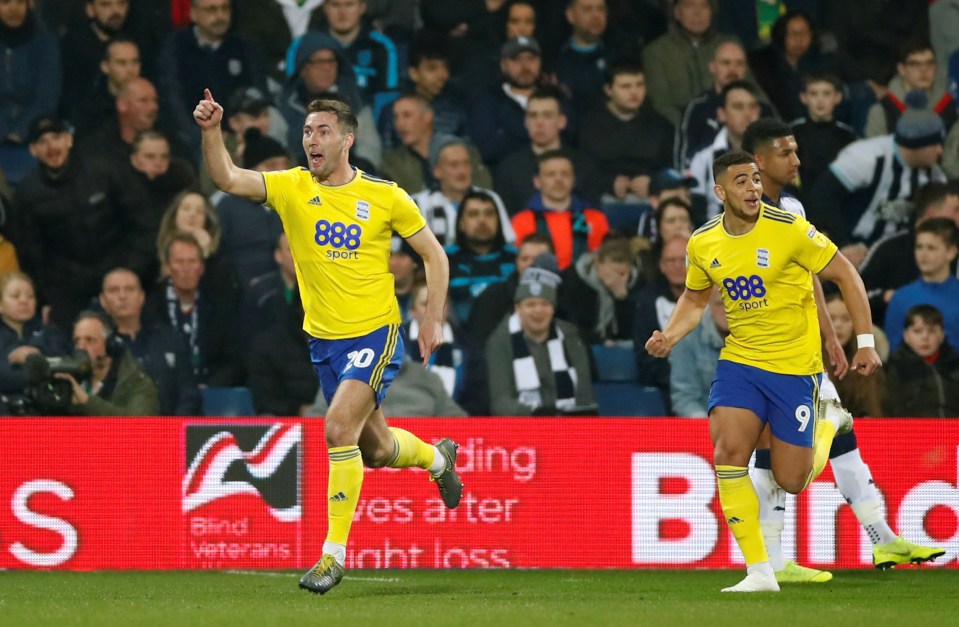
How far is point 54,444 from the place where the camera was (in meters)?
10.4

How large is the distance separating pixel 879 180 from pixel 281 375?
506cm

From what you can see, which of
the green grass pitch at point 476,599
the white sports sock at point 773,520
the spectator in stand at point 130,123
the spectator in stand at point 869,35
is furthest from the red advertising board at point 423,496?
the spectator in stand at point 869,35

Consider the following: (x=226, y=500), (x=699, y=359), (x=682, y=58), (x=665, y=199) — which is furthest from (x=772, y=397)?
(x=682, y=58)

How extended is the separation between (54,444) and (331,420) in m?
3.25

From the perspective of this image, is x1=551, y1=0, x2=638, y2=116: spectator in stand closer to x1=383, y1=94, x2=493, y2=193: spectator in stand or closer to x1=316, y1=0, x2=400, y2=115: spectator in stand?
x1=383, y1=94, x2=493, y2=193: spectator in stand

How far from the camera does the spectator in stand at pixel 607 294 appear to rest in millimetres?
12562

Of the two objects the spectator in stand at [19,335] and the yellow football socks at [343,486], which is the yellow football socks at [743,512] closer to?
the yellow football socks at [343,486]

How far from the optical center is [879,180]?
13047mm

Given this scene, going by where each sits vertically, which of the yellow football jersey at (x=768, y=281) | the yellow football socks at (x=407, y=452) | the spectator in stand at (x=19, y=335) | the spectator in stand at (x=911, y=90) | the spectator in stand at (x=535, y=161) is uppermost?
the spectator in stand at (x=911, y=90)

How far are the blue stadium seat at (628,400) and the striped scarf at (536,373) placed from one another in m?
0.38

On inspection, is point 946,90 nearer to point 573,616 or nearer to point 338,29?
point 338,29

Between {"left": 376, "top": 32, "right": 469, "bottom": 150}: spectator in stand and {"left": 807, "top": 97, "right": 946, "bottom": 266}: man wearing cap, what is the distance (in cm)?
301

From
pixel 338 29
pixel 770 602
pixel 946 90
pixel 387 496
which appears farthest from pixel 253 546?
pixel 946 90

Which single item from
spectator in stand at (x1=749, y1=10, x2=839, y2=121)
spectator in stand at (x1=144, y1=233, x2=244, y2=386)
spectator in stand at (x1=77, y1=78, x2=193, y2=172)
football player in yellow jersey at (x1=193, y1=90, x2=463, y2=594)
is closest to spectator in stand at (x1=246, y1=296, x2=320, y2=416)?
spectator in stand at (x1=144, y1=233, x2=244, y2=386)
